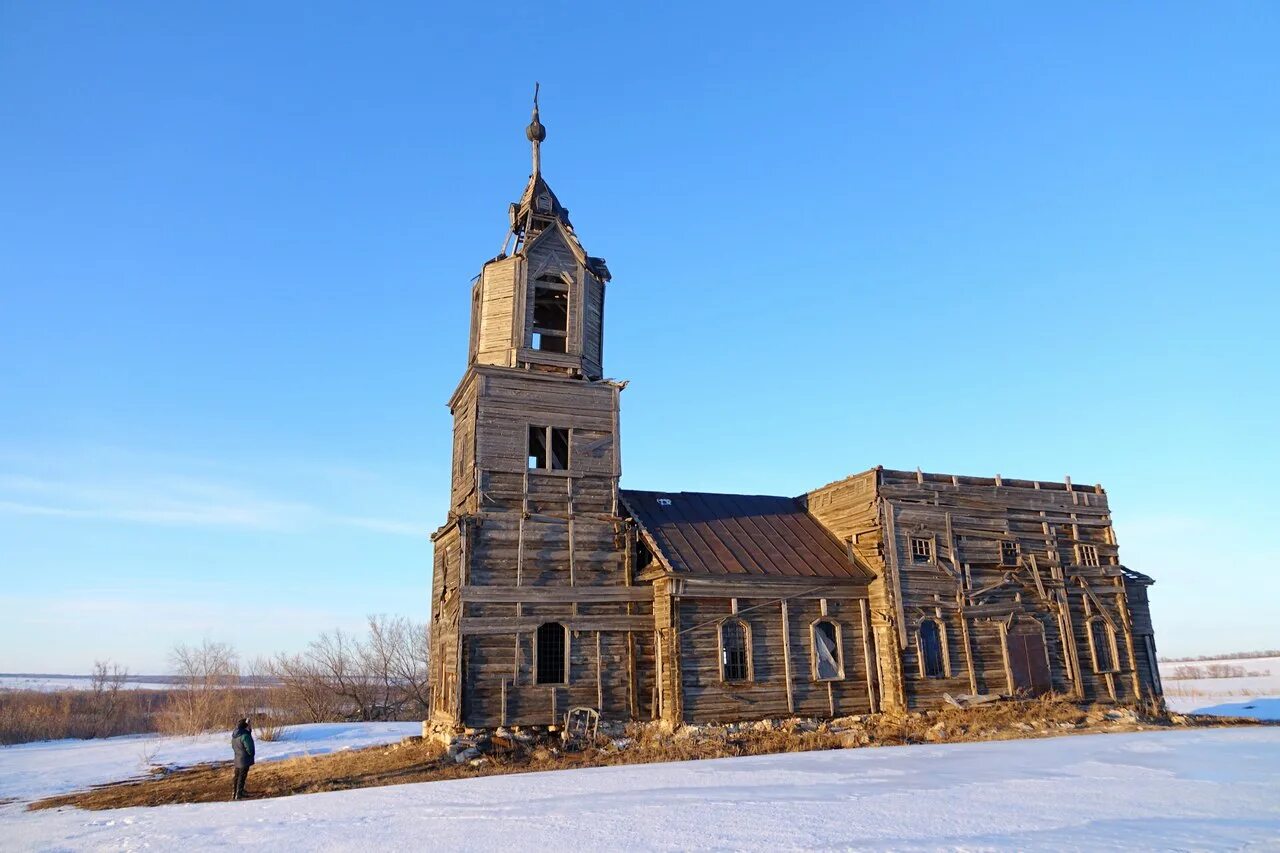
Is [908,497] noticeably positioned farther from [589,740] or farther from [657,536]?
[589,740]

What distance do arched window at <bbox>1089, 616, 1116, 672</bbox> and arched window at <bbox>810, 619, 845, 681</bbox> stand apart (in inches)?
366

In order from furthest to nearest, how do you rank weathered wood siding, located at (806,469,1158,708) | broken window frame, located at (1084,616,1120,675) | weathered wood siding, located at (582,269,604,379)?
1. broken window frame, located at (1084,616,1120,675)
2. weathered wood siding, located at (582,269,604,379)
3. weathered wood siding, located at (806,469,1158,708)

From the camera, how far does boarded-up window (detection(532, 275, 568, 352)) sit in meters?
26.0

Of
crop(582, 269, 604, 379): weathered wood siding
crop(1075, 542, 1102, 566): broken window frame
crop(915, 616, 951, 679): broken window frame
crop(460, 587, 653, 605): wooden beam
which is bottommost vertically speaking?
crop(915, 616, 951, 679): broken window frame

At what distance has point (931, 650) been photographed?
2467 centimetres

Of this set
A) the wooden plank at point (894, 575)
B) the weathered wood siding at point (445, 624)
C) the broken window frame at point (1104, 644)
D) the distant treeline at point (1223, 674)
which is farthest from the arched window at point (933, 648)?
the distant treeline at point (1223, 674)

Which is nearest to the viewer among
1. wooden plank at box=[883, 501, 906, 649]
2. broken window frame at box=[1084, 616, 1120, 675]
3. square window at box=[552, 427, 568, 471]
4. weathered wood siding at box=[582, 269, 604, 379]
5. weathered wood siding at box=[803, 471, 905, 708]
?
weathered wood siding at box=[803, 471, 905, 708]

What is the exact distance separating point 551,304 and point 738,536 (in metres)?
10.1

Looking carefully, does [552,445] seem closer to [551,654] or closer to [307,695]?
[551,654]

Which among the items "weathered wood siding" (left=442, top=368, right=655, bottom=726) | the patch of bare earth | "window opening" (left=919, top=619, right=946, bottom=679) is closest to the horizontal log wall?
the patch of bare earth

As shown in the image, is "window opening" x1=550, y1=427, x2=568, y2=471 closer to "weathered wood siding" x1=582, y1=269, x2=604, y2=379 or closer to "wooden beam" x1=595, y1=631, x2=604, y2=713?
"weathered wood siding" x1=582, y1=269, x2=604, y2=379

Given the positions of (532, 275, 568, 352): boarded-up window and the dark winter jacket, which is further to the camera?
(532, 275, 568, 352): boarded-up window

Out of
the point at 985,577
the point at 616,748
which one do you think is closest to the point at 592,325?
the point at 616,748

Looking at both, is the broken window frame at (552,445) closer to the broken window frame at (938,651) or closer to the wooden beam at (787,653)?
the wooden beam at (787,653)
